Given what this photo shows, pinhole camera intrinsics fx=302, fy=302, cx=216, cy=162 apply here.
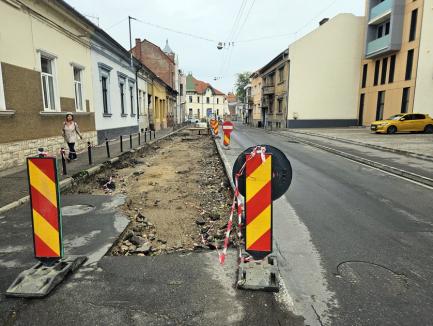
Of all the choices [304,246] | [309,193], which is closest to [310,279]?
[304,246]

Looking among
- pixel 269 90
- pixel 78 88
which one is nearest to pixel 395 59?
pixel 269 90

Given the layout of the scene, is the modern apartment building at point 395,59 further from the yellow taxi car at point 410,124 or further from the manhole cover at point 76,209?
the manhole cover at point 76,209

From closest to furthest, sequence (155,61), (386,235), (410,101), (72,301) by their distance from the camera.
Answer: (72,301)
(386,235)
(410,101)
(155,61)

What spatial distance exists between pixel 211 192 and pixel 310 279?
4105 millimetres

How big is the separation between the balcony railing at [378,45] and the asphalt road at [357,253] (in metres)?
24.3

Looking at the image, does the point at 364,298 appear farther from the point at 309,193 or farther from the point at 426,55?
the point at 426,55

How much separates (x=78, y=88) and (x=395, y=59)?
26481 millimetres

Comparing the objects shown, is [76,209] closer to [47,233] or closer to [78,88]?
[47,233]

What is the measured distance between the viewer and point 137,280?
10.4 feet

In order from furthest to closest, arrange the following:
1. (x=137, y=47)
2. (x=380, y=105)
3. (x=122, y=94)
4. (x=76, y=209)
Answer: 1. (x=137, y=47)
2. (x=380, y=105)
3. (x=122, y=94)
4. (x=76, y=209)

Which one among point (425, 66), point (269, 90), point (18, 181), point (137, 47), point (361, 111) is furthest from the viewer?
point (137, 47)

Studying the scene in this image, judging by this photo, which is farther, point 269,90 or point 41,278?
point 269,90

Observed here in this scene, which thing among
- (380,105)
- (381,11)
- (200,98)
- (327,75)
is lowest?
(380,105)

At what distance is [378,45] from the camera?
28.0 metres
